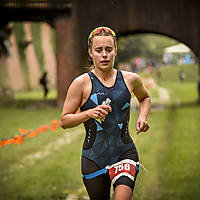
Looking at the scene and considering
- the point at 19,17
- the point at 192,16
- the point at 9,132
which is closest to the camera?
the point at 9,132

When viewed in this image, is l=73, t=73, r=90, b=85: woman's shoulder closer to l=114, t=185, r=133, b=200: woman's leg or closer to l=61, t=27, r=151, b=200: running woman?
l=61, t=27, r=151, b=200: running woman

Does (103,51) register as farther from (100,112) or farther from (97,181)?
(97,181)

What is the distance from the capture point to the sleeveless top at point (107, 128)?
11.6ft

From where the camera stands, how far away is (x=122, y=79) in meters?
3.65

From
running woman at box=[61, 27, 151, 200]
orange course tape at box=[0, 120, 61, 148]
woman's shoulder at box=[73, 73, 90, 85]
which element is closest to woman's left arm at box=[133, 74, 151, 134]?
running woman at box=[61, 27, 151, 200]

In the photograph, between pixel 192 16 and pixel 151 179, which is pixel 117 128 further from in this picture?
pixel 192 16

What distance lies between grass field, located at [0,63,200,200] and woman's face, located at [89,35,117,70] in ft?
11.0

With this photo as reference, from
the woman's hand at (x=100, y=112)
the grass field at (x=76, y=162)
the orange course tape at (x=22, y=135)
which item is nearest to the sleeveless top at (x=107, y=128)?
the woman's hand at (x=100, y=112)

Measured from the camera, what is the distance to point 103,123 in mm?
3541

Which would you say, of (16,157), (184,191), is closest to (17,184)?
(16,157)

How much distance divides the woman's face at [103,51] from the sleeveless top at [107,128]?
0.16 meters

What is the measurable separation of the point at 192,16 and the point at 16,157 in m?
11.7

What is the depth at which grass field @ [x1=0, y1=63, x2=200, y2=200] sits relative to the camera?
6773mm

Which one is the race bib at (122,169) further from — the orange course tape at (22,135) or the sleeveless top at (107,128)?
the orange course tape at (22,135)
